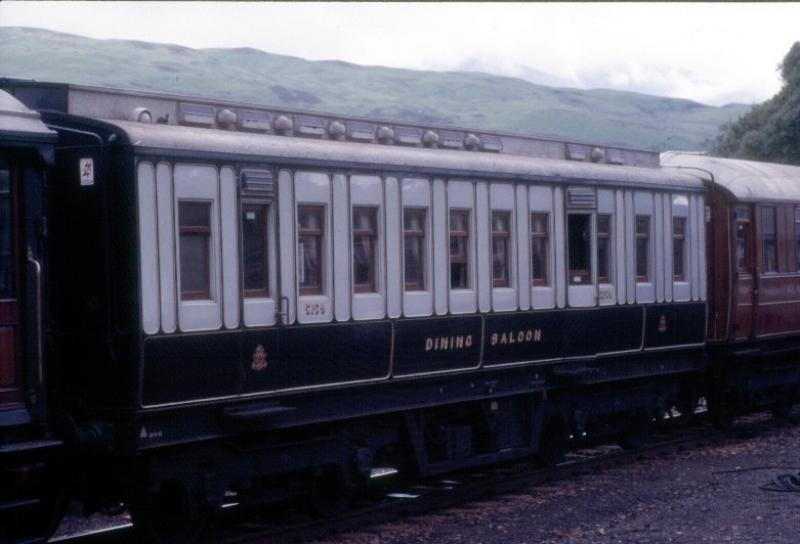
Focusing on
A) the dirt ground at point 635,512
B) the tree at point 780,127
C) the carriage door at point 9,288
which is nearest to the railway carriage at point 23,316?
the carriage door at point 9,288

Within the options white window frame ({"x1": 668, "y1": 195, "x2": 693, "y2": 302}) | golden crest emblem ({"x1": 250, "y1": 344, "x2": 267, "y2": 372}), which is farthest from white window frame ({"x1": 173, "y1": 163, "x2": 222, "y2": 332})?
white window frame ({"x1": 668, "y1": 195, "x2": 693, "y2": 302})

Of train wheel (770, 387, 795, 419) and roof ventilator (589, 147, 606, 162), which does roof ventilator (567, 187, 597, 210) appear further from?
train wheel (770, 387, 795, 419)

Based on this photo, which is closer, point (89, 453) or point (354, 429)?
point (89, 453)

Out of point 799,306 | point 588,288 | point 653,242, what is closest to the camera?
point 588,288

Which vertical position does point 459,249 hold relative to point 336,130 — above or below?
below

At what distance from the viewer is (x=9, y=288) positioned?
8.95m

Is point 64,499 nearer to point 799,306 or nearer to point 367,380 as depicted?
point 367,380

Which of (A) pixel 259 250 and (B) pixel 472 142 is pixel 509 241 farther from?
(A) pixel 259 250

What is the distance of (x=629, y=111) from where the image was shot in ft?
653

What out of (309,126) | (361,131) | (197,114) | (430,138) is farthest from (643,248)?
(197,114)

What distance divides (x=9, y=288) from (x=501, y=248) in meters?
6.19

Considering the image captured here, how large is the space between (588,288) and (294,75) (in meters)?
157

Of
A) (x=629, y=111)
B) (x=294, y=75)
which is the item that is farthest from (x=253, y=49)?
(x=629, y=111)

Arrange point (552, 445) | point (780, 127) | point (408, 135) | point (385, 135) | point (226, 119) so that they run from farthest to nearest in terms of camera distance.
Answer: point (780, 127) < point (552, 445) < point (408, 135) < point (385, 135) < point (226, 119)
